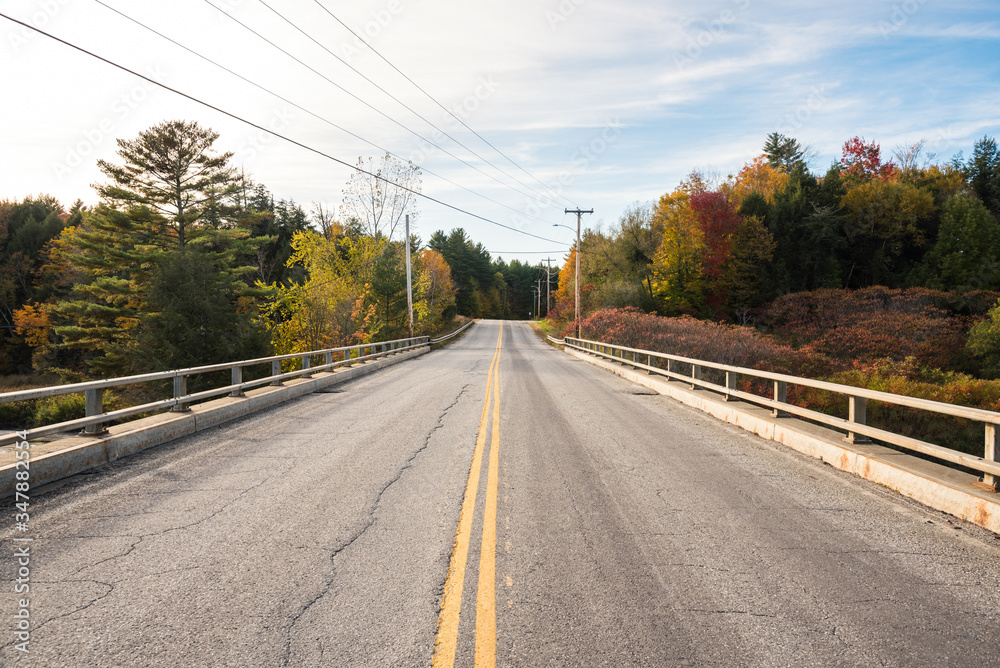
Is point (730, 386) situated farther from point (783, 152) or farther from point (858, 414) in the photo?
point (783, 152)

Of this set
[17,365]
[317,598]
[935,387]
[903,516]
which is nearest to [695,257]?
[935,387]

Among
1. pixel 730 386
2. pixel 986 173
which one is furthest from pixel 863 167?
pixel 730 386

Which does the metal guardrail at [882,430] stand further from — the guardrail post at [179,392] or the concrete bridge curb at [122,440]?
the guardrail post at [179,392]

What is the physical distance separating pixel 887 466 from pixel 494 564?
15.4ft

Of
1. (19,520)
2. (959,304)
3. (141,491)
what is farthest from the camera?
(959,304)

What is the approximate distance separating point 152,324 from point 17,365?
124 feet

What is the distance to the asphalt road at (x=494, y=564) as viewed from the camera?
115 inches

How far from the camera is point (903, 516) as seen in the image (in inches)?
195

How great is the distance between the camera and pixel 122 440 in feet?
22.9

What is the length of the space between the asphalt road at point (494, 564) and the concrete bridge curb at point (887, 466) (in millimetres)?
190

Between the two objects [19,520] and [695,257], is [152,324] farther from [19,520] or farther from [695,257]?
[695,257]

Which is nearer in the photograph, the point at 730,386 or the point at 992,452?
the point at 992,452

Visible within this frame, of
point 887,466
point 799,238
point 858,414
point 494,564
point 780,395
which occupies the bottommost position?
point 494,564

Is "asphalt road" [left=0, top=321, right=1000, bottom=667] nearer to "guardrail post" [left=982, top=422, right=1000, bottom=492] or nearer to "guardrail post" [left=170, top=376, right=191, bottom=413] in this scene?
"guardrail post" [left=982, top=422, right=1000, bottom=492]
